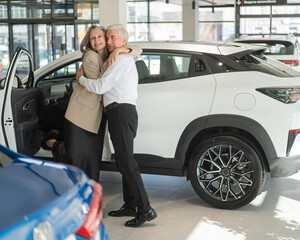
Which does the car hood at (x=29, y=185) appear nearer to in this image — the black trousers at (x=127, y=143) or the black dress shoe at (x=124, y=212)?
the black trousers at (x=127, y=143)

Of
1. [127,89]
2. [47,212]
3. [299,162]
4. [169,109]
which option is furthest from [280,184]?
[47,212]

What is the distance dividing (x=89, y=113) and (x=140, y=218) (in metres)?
1.01

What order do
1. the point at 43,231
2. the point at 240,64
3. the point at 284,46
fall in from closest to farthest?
the point at 43,231
the point at 240,64
the point at 284,46

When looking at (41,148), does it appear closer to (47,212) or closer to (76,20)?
(47,212)

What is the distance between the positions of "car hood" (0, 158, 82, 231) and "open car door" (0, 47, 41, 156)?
7.14 ft

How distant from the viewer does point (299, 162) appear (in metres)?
4.66

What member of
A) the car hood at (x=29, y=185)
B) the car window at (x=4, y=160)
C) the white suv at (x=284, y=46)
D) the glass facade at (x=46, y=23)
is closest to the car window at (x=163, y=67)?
the car window at (x=4, y=160)

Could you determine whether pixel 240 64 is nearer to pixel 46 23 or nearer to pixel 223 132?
pixel 223 132

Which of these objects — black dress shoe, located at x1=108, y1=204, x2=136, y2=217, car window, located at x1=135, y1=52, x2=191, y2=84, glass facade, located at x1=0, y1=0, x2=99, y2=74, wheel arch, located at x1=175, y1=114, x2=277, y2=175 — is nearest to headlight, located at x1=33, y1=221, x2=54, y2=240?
black dress shoe, located at x1=108, y1=204, x2=136, y2=217

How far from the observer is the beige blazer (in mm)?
4320

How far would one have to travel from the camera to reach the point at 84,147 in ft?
14.8

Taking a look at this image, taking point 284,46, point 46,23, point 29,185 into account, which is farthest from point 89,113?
point 46,23

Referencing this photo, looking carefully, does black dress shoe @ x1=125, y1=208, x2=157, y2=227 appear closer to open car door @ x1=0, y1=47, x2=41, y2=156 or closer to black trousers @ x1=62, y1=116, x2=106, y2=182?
black trousers @ x1=62, y1=116, x2=106, y2=182

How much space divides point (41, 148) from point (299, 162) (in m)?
2.54
